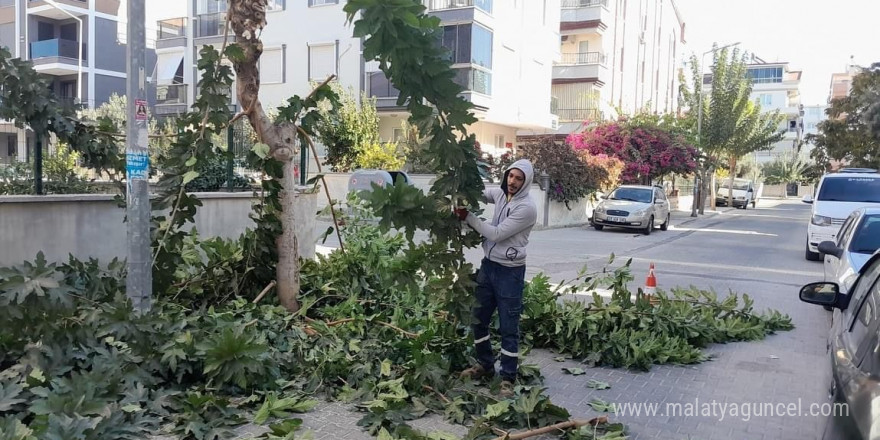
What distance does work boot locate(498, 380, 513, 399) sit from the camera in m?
5.06

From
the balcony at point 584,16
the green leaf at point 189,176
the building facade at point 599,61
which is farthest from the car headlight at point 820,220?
the balcony at point 584,16

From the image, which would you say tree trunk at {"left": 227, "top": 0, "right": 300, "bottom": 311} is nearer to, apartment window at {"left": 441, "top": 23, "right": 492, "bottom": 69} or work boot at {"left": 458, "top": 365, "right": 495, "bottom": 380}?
work boot at {"left": 458, "top": 365, "right": 495, "bottom": 380}

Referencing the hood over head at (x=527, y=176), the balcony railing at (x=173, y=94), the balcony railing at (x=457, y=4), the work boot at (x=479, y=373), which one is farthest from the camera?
the balcony railing at (x=173, y=94)

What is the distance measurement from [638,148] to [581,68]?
11586 millimetres

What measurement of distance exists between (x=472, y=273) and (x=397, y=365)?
1.04 m

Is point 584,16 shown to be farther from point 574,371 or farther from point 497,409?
point 497,409

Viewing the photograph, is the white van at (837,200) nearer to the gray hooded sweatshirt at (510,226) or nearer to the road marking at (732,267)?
the road marking at (732,267)

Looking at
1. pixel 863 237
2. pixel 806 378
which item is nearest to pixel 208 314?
pixel 806 378

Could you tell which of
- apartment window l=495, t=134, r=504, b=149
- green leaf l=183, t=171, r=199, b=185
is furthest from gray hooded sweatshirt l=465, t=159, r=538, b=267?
apartment window l=495, t=134, r=504, b=149

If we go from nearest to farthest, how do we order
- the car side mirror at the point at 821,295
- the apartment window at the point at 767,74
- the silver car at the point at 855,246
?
the car side mirror at the point at 821,295, the silver car at the point at 855,246, the apartment window at the point at 767,74

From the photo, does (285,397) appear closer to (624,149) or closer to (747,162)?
(624,149)

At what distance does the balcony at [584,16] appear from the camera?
38031 millimetres

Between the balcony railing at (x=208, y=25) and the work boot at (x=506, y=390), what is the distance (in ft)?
100

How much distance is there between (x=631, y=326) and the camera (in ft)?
22.1
